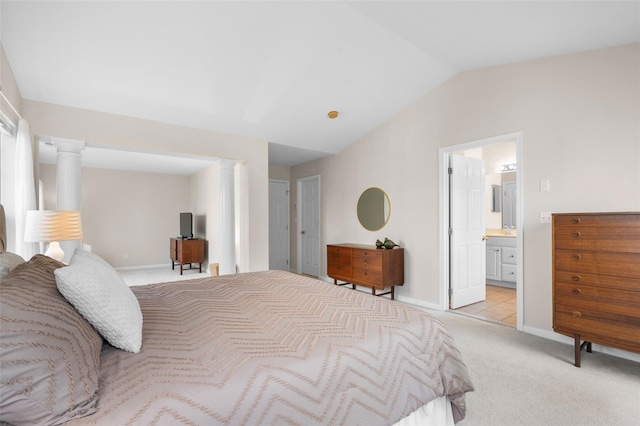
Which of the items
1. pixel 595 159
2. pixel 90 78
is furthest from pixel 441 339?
pixel 90 78

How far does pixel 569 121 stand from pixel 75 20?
14.0 ft

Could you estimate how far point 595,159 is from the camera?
2.72m

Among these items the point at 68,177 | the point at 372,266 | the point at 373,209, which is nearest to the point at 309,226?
the point at 373,209

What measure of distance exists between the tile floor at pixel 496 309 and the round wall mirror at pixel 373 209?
156 cm

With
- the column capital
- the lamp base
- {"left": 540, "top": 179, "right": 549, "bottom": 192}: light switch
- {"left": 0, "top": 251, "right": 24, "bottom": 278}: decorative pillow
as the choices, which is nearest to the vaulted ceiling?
the column capital

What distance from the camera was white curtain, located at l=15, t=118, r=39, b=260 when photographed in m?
2.72

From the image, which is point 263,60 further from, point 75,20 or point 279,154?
point 279,154

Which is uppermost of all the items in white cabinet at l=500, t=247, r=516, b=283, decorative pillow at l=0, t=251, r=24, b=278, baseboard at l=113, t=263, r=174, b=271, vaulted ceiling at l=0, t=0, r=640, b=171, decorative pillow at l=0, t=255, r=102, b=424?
vaulted ceiling at l=0, t=0, r=640, b=171

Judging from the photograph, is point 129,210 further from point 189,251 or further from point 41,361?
point 41,361

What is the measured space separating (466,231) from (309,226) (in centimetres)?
295

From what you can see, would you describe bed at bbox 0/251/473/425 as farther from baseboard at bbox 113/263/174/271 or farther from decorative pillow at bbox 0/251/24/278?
baseboard at bbox 113/263/174/271

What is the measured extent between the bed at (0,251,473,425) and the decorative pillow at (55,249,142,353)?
3 centimetres

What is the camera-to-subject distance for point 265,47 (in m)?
2.93

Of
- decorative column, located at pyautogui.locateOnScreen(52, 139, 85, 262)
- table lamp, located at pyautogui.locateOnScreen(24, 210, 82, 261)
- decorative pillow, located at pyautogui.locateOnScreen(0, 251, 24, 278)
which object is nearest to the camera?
decorative pillow, located at pyautogui.locateOnScreen(0, 251, 24, 278)
